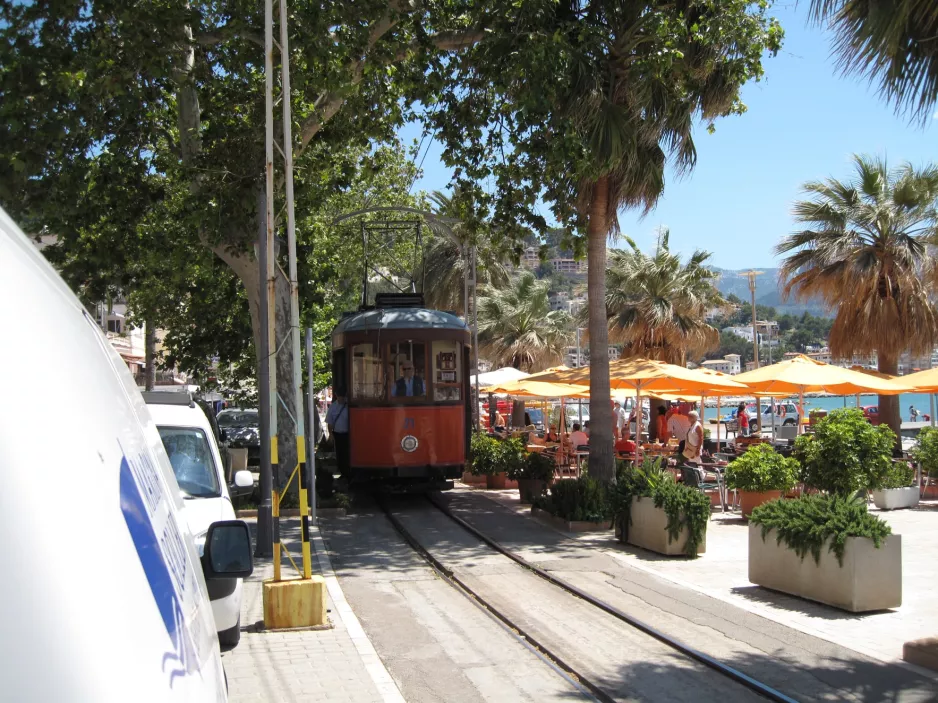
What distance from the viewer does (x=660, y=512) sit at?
491 inches

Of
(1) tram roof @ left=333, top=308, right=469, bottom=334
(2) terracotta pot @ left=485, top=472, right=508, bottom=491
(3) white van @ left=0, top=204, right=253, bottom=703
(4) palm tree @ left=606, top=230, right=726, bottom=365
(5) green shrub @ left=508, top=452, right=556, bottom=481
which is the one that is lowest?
(2) terracotta pot @ left=485, top=472, right=508, bottom=491

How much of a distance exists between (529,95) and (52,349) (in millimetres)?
13410

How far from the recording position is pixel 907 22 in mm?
6586

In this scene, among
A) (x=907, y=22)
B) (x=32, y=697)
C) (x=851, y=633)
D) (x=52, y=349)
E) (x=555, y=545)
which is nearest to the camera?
(x=32, y=697)

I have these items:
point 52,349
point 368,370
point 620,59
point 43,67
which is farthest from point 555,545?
point 52,349

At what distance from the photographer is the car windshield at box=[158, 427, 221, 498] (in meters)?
8.53

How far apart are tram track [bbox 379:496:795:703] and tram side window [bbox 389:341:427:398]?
3.37m

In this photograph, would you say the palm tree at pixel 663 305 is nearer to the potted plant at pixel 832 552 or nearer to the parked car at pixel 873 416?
the parked car at pixel 873 416

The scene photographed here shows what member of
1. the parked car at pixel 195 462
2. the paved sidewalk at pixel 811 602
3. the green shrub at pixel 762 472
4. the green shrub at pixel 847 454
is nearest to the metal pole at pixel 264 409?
the parked car at pixel 195 462

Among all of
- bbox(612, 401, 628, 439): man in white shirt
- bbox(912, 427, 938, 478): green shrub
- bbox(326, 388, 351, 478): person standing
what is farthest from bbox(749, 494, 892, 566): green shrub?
bbox(612, 401, 628, 439): man in white shirt

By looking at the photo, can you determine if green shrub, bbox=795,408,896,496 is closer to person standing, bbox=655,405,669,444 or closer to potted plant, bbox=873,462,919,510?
potted plant, bbox=873,462,919,510

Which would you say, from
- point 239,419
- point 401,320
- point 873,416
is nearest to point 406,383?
point 401,320

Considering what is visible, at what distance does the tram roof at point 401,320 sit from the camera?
1723 centimetres

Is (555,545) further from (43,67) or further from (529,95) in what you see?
(43,67)
